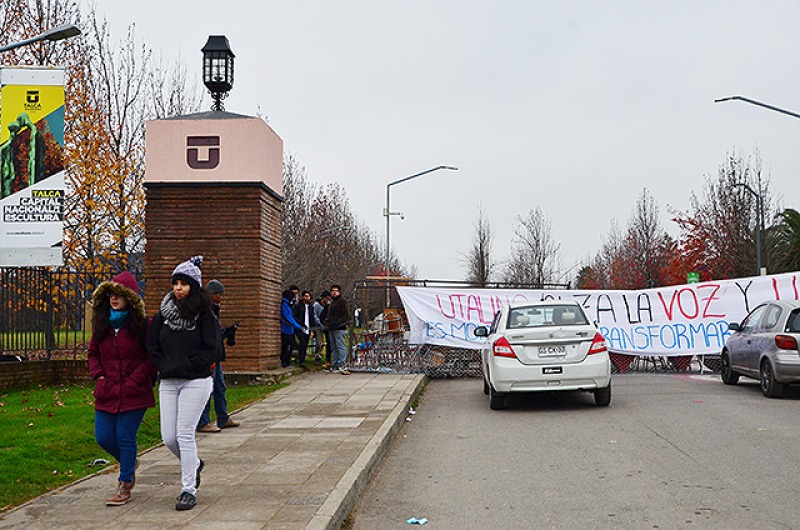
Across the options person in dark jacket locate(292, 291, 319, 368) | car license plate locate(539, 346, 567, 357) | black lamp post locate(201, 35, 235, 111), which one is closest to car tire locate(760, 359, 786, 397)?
car license plate locate(539, 346, 567, 357)

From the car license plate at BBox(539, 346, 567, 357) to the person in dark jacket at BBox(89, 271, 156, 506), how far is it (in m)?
7.49

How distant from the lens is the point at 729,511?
7066mm

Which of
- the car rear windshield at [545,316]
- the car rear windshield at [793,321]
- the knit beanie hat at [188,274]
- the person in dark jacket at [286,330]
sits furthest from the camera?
the person in dark jacket at [286,330]

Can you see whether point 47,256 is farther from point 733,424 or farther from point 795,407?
point 795,407

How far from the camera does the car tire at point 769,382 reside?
14.7 m

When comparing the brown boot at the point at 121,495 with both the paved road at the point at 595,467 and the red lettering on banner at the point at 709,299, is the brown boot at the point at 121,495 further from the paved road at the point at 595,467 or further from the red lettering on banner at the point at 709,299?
the red lettering on banner at the point at 709,299

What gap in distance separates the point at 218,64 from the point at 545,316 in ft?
28.7

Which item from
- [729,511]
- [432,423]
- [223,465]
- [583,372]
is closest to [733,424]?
[583,372]

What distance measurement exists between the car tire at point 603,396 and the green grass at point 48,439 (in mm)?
5322

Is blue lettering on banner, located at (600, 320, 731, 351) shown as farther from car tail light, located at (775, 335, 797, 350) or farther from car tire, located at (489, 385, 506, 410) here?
car tire, located at (489, 385, 506, 410)

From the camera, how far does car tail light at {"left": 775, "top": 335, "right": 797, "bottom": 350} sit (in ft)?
47.4

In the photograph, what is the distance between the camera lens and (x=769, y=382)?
1496cm

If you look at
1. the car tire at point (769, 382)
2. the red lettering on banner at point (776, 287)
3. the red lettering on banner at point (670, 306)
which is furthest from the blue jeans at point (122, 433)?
the red lettering on banner at point (776, 287)

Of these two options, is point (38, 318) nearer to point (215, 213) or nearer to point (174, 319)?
point (215, 213)
